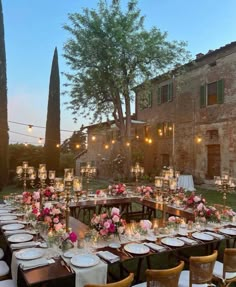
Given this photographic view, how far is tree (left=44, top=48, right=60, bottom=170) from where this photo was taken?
15.7 metres

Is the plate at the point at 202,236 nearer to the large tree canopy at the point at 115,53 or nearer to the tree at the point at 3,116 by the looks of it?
the large tree canopy at the point at 115,53

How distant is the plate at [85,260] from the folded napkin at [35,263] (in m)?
0.24

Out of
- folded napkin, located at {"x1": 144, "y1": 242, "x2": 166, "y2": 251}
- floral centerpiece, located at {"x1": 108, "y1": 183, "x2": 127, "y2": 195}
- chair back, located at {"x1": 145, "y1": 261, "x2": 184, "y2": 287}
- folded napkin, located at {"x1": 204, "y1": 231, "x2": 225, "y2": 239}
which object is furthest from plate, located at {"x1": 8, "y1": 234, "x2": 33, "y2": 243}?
floral centerpiece, located at {"x1": 108, "y1": 183, "x2": 127, "y2": 195}

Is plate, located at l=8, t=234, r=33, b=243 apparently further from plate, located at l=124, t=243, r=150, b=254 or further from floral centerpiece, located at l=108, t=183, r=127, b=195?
floral centerpiece, located at l=108, t=183, r=127, b=195

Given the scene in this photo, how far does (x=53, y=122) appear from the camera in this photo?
52.2 feet

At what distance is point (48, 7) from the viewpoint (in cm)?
1339

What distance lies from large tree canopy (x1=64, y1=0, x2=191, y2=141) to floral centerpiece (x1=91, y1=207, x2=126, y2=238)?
1066cm

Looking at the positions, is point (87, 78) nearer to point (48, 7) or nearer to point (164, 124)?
point (48, 7)

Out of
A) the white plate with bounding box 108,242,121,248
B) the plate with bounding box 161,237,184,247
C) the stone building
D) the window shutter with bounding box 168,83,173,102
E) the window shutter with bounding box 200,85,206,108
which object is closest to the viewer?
the white plate with bounding box 108,242,121,248

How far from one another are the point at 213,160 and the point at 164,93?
5646 millimetres

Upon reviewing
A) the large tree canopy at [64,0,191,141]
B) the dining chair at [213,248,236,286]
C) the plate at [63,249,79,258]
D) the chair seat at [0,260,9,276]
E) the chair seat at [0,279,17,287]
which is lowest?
the chair seat at [0,279,17,287]

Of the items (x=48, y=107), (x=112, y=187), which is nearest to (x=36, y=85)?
(x=48, y=107)

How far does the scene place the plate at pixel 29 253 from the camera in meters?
2.67

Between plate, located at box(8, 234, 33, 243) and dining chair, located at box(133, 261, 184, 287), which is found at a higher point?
plate, located at box(8, 234, 33, 243)
